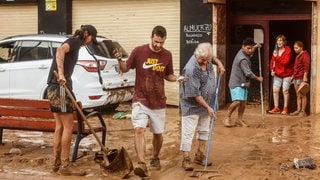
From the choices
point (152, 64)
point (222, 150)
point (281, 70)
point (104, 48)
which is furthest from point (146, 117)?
point (281, 70)

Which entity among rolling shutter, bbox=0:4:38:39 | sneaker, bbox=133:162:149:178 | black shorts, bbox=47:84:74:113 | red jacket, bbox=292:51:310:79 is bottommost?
sneaker, bbox=133:162:149:178

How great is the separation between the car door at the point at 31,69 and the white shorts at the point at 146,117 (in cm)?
513

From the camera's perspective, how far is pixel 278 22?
44.5 ft

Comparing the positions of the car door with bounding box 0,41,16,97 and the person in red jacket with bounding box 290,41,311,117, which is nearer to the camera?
the person in red jacket with bounding box 290,41,311,117

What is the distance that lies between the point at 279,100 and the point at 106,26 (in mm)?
4756

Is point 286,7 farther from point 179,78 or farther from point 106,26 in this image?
point 179,78

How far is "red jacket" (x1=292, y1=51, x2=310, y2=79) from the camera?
1174cm

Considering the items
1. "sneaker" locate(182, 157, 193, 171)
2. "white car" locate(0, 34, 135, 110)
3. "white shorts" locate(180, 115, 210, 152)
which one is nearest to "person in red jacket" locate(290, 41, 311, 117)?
"white car" locate(0, 34, 135, 110)

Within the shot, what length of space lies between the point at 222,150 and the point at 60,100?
108 inches

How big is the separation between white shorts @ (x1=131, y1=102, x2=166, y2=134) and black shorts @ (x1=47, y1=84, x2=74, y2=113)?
0.81 meters

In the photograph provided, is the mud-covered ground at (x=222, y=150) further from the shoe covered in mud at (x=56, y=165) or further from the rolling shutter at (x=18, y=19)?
the rolling shutter at (x=18, y=19)

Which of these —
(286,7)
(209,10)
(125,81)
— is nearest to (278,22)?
(286,7)

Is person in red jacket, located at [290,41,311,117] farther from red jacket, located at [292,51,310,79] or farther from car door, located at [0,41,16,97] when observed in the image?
car door, located at [0,41,16,97]

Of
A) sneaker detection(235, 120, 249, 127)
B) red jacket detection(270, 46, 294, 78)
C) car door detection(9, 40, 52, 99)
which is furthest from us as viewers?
red jacket detection(270, 46, 294, 78)
